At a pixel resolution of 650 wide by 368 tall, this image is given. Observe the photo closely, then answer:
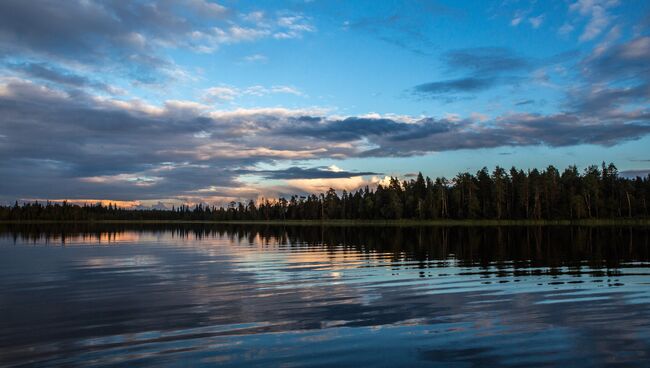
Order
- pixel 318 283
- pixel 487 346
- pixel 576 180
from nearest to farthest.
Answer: pixel 487 346 → pixel 318 283 → pixel 576 180

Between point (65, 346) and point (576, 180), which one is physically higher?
point (576, 180)

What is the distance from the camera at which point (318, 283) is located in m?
27.2

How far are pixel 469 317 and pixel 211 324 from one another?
9.86 metres

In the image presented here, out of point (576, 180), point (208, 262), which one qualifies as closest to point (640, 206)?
point (576, 180)

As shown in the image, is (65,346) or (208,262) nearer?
(65,346)

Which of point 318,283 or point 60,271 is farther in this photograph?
point 60,271

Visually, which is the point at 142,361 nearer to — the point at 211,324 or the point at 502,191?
the point at 211,324

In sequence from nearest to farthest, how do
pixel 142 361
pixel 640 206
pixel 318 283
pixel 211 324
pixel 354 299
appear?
pixel 142 361
pixel 211 324
pixel 354 299
pixel 318 283
pixel 640 206

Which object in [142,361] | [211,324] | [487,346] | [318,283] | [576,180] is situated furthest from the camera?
[576,180]

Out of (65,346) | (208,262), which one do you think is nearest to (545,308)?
(65,346)

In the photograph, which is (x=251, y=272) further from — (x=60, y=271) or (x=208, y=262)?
(x=60, y=271)

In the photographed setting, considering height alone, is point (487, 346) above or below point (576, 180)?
below

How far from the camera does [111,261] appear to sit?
43.0m

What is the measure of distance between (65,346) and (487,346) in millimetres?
13023
